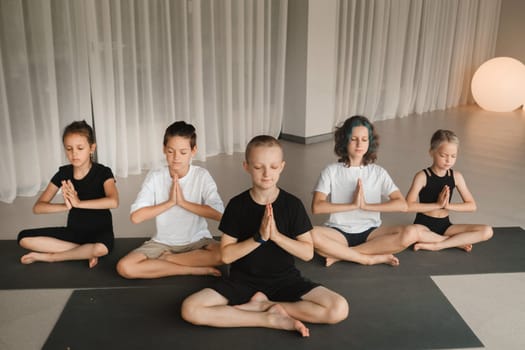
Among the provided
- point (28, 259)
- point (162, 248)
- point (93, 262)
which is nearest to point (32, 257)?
point (28, 259)

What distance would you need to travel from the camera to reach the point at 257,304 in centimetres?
214

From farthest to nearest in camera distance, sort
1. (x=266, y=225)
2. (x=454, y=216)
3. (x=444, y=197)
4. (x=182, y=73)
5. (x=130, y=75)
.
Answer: (x=182, y=73), (x=130, y=75), (x=454, y=216), (x=444, y=197), (x=266, y=225)

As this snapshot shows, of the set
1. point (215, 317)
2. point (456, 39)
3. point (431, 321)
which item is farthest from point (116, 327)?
point (456, 39)

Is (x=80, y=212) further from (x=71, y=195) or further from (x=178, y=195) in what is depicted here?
(x=178, y=195)

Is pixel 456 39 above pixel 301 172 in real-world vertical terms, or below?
above

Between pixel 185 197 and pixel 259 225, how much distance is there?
553mm

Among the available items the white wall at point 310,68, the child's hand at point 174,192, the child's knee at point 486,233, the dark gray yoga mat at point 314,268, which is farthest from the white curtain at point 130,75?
the child's knee at point 486,233

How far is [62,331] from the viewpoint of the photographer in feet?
6.88

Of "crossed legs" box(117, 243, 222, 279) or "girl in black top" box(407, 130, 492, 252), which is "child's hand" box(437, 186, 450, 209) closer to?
"girl in black top" box(407, 130, 492, 252)

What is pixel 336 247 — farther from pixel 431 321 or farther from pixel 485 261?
pixel 485 261

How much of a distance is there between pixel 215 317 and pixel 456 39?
6.10 m

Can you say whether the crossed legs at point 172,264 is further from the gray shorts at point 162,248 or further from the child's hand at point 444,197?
the child's hand at point 444,197

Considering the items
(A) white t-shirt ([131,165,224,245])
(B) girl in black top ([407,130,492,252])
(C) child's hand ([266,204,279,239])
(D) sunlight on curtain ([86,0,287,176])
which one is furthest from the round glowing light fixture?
(C) child's hand ([266,204,279,239])

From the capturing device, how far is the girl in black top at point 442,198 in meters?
2.76
